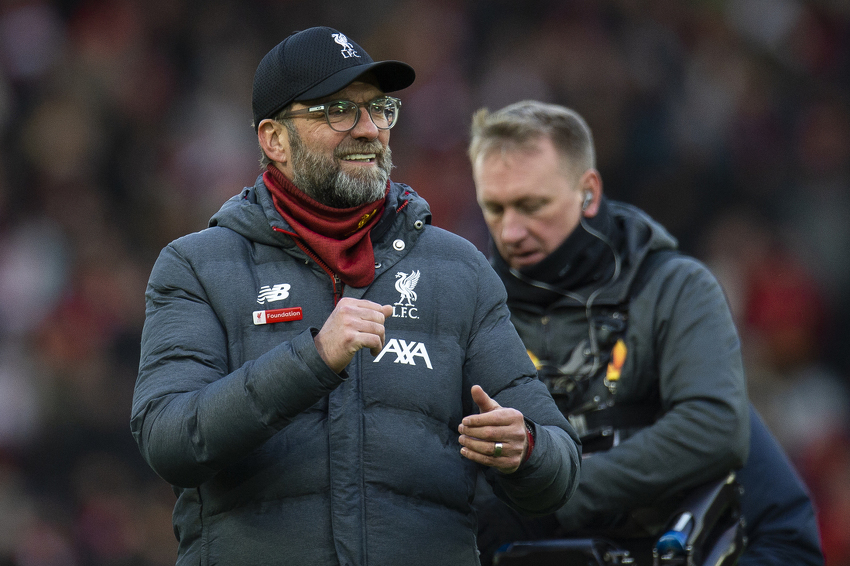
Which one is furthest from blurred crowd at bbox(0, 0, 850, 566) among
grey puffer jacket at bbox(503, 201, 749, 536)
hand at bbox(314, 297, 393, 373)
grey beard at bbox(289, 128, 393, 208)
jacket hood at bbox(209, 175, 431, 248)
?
hand at bbox(314, 297, 393, 373)

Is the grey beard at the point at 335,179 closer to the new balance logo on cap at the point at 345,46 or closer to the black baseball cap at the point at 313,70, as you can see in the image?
the black baseball cap at the point at 313,70

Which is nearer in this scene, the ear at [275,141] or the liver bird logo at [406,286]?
the liver bird logo at [406,286]

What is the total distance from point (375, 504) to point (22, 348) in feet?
20.5

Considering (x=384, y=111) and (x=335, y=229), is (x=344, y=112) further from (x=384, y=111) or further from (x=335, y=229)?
(x=335, y=229)

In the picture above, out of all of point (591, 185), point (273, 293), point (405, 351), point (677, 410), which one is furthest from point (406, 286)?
point (591, 185)

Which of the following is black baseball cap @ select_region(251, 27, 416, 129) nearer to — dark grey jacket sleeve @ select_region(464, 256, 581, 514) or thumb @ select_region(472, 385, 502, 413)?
dark grey jacket sleeve @ select_region(464, 256, 581, 514)

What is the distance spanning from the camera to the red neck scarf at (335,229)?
2686 millimetres

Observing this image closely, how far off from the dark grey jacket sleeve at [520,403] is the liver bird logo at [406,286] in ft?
0.63

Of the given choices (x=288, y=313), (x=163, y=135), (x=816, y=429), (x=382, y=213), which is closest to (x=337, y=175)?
(x=382, y=213)

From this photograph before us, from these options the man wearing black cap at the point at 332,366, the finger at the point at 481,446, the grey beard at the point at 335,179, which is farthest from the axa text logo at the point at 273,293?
the finger at the point at 481,446

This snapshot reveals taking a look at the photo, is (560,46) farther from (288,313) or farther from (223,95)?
(288,313)

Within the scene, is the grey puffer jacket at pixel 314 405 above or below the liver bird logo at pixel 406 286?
below

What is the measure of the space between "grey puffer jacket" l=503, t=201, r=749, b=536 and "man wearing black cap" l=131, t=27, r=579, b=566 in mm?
983

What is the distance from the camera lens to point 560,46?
32.4 ft
